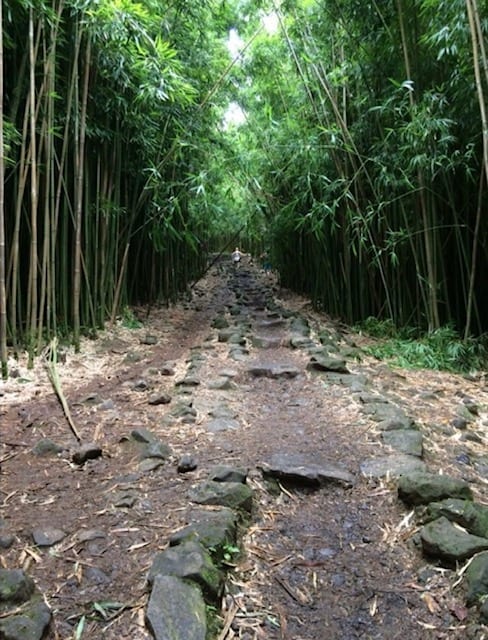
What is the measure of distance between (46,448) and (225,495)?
85 centimetres

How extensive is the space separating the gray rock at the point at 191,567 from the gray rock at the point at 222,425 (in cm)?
94

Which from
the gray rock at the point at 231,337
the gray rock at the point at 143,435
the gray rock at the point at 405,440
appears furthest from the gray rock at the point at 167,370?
the gray rock at the point at 405,440

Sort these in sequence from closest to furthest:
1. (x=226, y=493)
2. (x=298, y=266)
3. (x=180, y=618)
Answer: (x=180, y=618) → (x=226, y=493) → (x=298, y=266)

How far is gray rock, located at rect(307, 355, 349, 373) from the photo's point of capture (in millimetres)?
3068

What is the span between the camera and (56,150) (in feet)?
11.6

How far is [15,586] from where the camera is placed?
3.36 feet

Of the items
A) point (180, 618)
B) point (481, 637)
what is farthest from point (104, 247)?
point (481, 637)

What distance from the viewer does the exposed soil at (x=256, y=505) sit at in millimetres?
1090

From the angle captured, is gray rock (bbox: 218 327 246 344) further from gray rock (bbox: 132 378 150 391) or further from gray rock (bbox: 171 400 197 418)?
gray rock (bbox: 171 400 197 418)

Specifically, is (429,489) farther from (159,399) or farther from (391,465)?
(159,399)

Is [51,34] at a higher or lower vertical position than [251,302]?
higher

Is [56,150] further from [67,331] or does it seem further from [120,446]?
[120,446]

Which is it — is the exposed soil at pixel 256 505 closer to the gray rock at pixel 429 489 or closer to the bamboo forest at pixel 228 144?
the gray rock at pixel 429 489

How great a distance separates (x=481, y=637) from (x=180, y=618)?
2.10ft
